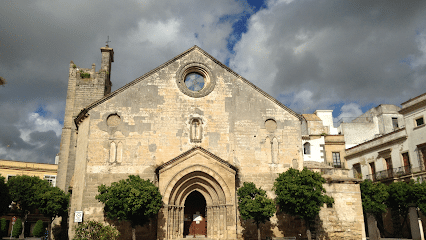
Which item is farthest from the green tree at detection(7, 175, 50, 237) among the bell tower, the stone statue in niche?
the stone statue in niche

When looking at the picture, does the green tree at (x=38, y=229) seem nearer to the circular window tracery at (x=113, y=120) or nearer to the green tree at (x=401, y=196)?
the circular window tracery at (x=113, y=120)

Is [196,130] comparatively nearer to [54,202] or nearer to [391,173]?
[54,202]

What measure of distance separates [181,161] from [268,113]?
700 centimetres

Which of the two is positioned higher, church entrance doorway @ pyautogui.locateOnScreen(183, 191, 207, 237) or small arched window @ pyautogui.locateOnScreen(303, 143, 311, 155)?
small arched window @ pyautogui.locateOnScreen(303, 143, 311, 155)

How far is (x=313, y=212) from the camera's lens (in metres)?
18.1

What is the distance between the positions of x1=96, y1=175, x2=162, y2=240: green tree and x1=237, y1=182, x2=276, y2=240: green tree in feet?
15.1

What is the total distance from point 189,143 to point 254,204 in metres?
5.97

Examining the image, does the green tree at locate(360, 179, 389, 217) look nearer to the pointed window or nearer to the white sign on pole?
the pointed window

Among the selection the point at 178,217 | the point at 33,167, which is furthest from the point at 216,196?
the point at 33,167

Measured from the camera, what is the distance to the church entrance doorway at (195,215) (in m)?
21.5

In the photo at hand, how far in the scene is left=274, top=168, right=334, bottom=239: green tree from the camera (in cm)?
1802

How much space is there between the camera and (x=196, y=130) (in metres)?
22.1

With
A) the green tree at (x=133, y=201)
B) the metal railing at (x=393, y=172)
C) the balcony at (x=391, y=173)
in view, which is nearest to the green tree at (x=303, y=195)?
the green tree at (x=133, y=201)

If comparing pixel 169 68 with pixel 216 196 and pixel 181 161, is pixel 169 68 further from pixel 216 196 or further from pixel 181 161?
pixel 216 196
